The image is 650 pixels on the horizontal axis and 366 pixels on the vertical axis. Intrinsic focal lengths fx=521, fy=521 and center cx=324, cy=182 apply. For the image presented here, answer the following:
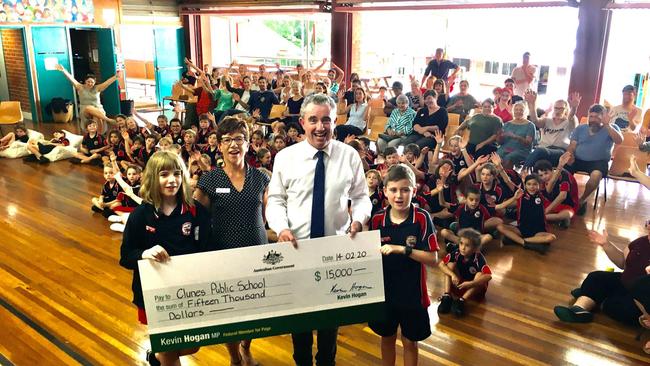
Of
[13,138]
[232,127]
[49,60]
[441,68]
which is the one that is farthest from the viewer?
[49,60]

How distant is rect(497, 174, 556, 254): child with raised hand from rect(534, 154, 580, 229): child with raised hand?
0.40 meters

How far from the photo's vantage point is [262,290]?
2443 mm

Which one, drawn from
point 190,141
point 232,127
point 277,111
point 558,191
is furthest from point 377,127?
point 232,127

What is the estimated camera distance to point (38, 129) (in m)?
11.2

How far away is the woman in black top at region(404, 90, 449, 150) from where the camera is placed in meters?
7.07

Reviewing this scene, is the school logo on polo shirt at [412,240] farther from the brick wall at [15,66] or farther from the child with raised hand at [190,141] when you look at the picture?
the brick wall at [15,66]

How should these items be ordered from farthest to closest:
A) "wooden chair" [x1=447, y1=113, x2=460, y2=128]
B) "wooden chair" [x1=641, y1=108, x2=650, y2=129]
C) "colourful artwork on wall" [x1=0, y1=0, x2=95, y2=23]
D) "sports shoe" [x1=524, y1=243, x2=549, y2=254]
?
"colourful artwork on wall" [x1=0, y1=0, x2=95, y2=23], "wooden chair" [x1=447, y1=113, x2=460, y2=128], "wooden chair" [x1=641, y1=108, x2=650, y2=129], "sports shoe" [x1=524, y1=243, x2=549, y2=254]

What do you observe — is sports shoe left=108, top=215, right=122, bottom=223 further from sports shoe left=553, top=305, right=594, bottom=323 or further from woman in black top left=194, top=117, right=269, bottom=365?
sports shoe left=553, top=305, right=594, bottom=323

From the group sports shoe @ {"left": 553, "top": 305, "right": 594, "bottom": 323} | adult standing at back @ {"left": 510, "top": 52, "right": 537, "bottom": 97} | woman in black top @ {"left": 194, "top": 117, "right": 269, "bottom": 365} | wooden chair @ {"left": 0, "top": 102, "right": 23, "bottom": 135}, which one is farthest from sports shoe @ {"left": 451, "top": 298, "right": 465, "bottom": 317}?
wooden chair @ {"left": 0, "top": 102, "right": 23, "bottom": 135}

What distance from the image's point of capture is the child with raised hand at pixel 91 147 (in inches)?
322

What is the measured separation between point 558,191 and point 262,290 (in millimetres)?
4208

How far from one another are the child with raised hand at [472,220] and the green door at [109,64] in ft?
34.5

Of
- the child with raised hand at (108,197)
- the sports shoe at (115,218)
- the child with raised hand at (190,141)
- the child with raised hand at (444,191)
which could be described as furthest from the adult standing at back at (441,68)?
the sports shoe at (115,218)

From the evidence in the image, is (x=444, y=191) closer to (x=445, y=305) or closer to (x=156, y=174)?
(x=445, y=305)
